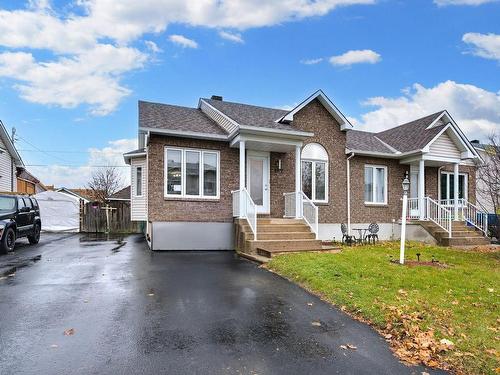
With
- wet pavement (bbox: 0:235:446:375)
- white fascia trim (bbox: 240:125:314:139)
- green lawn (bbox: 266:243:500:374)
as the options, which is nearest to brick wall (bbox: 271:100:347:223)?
white fascia trim (bbox: 240:125:314:139)

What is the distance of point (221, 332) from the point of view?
4.88 metres

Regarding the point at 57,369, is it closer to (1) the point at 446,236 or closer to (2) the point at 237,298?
(2) the point at 237,298

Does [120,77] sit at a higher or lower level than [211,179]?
higher

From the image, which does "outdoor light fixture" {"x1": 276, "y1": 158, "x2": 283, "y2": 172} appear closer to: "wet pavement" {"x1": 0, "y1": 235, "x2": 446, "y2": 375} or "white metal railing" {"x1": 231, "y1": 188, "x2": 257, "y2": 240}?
"white metal railing" {"x1": 231, "y1": 188, "x2": 257, "y2": 240}

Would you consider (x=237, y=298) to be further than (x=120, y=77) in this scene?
No

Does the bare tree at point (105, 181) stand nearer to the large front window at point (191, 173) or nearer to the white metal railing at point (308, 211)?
the large front window at point (191, 173)

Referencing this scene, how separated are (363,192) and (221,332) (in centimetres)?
1335

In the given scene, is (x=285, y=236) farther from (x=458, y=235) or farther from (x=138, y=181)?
(x=138, y=181)

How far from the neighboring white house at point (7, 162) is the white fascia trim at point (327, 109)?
1700 cm

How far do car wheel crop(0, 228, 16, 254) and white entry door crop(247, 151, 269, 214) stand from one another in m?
8.92

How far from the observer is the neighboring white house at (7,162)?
21.6 m

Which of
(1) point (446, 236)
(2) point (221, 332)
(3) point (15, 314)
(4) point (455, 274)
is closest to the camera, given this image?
(2) point (221, 332)

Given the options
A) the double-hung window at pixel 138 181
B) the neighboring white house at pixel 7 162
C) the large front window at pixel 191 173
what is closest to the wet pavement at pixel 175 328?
the large front window at pixel 191 173

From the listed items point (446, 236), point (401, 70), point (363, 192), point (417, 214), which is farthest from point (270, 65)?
point (446, 236)
